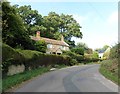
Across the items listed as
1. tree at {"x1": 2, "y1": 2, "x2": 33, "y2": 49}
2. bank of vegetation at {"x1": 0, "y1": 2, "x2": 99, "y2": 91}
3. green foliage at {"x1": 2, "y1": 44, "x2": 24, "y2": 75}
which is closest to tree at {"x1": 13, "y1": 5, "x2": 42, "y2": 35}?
bank of vegetation at {"x1": 0, "y1": 2, "x2": 99, "y2": 91}

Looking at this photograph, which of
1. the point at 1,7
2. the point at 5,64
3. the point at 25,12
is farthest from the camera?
the point at 25,12

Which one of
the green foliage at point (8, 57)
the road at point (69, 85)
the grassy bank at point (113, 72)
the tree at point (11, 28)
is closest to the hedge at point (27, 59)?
the green foliage at point (8, 57)

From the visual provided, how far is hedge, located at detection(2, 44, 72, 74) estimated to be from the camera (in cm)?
2387

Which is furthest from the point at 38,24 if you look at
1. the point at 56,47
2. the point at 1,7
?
the point at 1,7

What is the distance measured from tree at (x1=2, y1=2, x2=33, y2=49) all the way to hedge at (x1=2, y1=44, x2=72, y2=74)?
4.64m

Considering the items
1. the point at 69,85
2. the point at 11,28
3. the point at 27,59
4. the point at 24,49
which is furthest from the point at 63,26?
the point at 69,85

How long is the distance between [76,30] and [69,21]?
5.15 meters

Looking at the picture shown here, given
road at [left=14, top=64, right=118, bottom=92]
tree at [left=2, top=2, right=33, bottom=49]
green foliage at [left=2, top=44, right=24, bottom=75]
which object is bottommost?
road at [left=14, top=64, right=118, bottom=92]

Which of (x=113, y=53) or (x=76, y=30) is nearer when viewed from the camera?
(x=113, y=53)

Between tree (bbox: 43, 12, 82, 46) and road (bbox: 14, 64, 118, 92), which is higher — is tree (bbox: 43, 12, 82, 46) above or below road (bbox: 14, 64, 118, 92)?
above

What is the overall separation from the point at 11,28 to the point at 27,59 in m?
8.31

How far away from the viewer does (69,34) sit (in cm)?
9600

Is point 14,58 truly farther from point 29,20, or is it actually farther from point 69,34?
point 69,34

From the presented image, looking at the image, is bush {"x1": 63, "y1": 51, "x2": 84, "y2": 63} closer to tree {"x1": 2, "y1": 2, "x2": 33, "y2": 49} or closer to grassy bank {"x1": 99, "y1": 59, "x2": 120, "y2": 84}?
tree {"x1": 2, "y1": 2, "x2": 33, "y2": 49}
